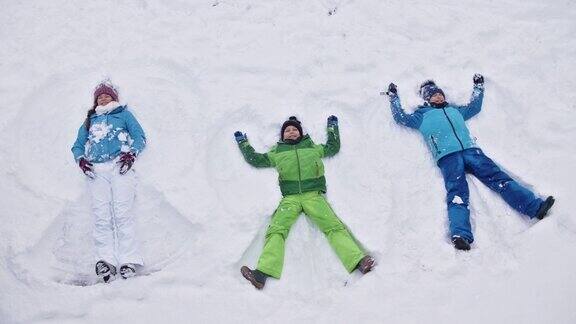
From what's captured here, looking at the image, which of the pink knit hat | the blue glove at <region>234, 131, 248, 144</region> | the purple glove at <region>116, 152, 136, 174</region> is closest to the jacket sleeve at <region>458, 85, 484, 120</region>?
the blue glove at <region>234, 131, 248, 144</region>

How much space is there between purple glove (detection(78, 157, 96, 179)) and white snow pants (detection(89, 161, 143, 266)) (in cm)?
6

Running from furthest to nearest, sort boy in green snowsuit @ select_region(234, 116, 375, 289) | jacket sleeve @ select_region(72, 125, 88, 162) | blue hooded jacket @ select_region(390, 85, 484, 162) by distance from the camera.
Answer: jacket sleeve @ select_region(72, 125, 88, 162), blue hooded jacket @ select_region(390, 85, 484, 162), boy in green snowsuit @ select_region(234, 116, 375, 289)

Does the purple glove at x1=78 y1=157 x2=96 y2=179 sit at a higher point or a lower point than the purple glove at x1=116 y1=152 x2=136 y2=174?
lower

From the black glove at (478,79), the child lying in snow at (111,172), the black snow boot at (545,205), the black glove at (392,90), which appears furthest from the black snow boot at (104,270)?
the black glove at (478,79)

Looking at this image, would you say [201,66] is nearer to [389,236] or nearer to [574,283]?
[389,236]

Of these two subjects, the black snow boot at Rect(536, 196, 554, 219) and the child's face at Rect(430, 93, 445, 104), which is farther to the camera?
the child's face at Rect(430, 93, 445, 104)

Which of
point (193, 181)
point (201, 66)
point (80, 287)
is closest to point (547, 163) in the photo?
point (193, 181)

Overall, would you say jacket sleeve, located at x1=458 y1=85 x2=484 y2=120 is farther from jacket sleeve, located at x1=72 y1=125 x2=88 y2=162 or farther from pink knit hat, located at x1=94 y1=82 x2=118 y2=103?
jacket sleeve, located at x1=72 y1=125 x2=88 y2=162

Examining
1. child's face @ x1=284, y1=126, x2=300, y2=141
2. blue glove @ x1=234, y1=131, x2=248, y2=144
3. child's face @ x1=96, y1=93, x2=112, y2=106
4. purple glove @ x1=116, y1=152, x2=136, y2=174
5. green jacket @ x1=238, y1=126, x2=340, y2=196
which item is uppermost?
child's face @ x1=96, y1=93, x2=112, y2=106

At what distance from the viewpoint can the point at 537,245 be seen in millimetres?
5145

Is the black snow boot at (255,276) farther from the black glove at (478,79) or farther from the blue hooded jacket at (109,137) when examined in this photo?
the black glove at (478,79)

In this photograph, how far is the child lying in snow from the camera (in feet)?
18.5

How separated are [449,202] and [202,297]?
2954 mm

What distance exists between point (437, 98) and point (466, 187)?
4.76 ft
